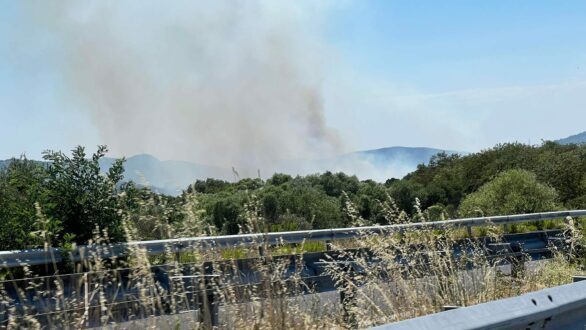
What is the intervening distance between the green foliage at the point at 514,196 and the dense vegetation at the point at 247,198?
2.2 inches

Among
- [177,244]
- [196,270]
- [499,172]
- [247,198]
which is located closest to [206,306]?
[196,270]

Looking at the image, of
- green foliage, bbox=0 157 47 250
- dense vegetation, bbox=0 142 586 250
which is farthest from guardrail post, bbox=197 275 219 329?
green foliage, bbox=0 157 47 250

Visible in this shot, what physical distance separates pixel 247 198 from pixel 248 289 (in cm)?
66

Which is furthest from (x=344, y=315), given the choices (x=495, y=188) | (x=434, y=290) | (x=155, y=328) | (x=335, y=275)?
(x=495, y=188)

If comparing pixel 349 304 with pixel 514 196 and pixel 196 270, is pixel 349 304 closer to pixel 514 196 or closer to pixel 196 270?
pixel 196 270

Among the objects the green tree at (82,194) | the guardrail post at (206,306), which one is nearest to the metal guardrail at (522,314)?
the guardrail post at (206,306)

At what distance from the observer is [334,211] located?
35.5 m

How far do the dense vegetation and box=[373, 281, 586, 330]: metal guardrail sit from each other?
1.90m

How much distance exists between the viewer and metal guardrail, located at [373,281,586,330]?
15.1 ft

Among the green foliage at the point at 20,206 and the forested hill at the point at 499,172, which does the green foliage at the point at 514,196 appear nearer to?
the forested hill at the point at 499,172

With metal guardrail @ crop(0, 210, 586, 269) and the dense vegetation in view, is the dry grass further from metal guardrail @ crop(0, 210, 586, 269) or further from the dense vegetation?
the dense vegetation

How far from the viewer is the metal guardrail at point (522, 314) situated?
4.61 meters

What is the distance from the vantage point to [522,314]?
5426 millimetres

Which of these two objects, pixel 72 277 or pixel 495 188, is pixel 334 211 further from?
pixel 72 277
